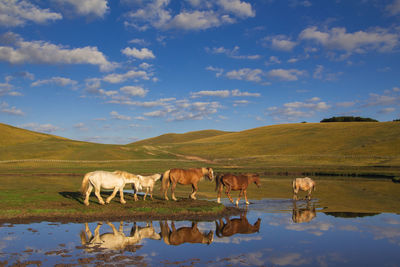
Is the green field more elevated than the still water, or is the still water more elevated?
the green field

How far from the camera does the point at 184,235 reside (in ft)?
42.7

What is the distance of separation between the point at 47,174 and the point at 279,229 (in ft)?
139

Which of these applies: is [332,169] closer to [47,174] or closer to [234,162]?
[234,162]

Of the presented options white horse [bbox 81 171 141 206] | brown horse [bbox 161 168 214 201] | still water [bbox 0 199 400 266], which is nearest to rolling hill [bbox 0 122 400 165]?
brown horse [bbox 161 168 214 201]

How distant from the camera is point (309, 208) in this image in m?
19.8

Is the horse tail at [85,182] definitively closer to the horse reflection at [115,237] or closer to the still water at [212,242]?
the still water at [212,242]

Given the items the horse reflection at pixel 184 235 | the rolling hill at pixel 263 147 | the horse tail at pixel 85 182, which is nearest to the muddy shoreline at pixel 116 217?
the horse reflection at pixel 184 235

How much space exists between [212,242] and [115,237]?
143 inches

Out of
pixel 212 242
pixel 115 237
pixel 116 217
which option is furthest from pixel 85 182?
pixel 212 242

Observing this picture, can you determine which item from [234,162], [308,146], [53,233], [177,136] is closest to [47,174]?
[234,162]

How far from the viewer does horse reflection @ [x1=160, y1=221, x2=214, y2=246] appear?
12227mm

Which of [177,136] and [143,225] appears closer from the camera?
[143,225]

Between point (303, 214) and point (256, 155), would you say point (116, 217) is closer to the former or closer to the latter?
point (303, 214)

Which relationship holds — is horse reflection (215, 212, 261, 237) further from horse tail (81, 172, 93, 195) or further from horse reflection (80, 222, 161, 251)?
horse tail (81, 172, 93, 195)
